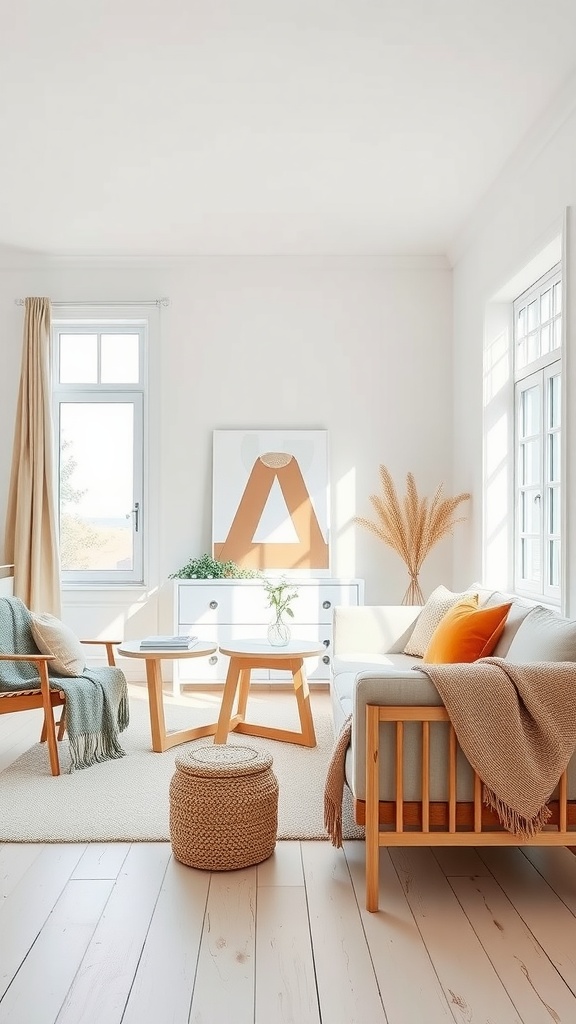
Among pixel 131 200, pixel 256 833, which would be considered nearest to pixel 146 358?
pixel 131 200

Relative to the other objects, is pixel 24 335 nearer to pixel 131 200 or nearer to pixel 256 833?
pixel 131 200

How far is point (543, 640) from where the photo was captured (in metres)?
2.90

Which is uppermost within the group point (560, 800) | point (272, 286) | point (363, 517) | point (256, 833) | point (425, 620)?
point (272, 286)

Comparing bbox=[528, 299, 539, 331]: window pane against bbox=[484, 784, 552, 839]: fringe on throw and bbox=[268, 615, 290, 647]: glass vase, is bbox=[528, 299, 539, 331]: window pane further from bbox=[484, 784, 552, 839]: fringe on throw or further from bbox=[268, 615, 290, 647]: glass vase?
bbox=[484, 784, 552, 839]: fringe on throw

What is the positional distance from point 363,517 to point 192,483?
1.21 metres

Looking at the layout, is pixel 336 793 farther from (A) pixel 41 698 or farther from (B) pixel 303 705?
(A) pixel 41 698

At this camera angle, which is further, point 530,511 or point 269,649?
point 530,511

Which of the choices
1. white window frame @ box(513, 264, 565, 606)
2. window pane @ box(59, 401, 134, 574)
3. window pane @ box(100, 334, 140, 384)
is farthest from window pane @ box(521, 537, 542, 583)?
window pane @ box(100, 334, 140, 384)

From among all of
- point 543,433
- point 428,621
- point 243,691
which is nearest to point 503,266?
point 543,433

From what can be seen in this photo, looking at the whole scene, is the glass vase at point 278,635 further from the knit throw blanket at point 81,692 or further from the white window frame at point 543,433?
the white window frame at point 543,433

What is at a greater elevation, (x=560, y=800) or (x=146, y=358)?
(x=146, y=358)

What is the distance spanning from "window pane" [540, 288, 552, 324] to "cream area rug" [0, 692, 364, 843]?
8.00 feet

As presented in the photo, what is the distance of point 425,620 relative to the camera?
4.41m

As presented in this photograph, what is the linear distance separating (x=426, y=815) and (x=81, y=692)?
6.56 ft
